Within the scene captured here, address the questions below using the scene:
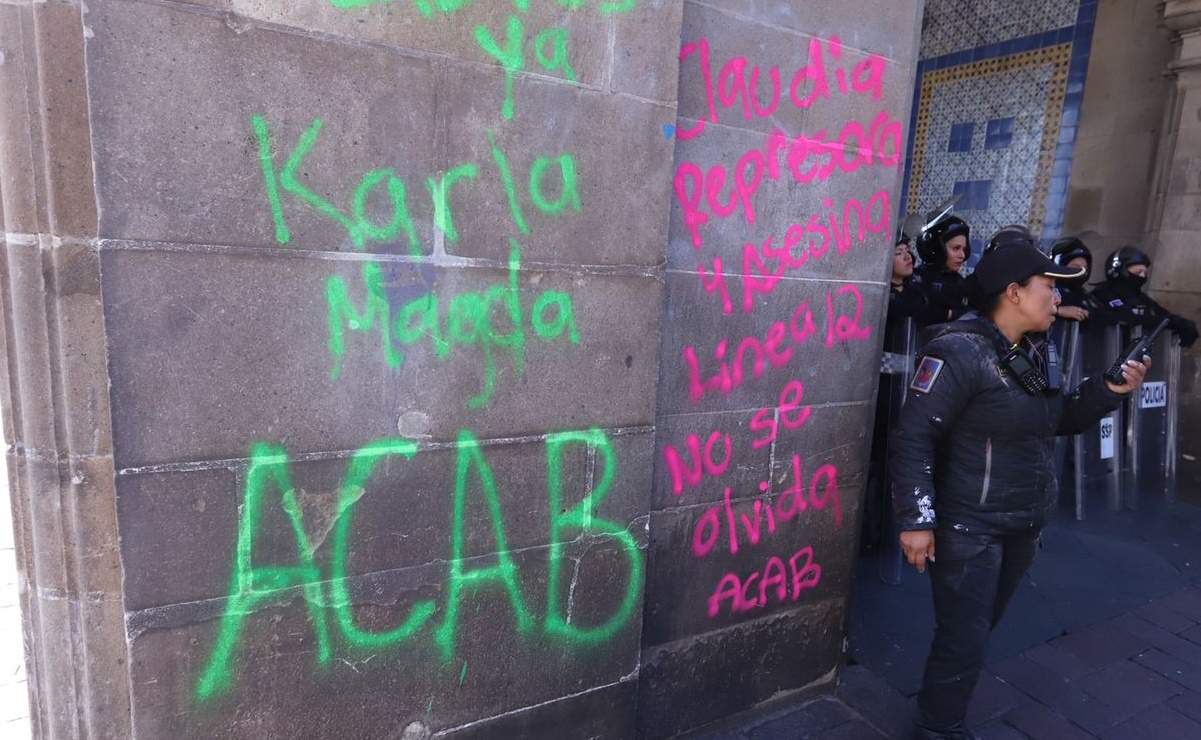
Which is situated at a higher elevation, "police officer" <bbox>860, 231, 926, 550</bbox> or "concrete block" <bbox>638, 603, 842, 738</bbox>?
"police officer" <bbox>860, 231, 926, 550</bbox>

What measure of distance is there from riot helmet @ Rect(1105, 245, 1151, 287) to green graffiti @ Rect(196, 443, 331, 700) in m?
6.84

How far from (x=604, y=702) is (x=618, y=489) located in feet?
2.64

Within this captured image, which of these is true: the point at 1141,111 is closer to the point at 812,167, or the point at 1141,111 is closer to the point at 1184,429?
the point at 1184,429

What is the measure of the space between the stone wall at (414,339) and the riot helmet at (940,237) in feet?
8.00

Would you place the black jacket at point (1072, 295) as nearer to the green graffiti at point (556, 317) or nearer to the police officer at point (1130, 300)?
the police officer at point (1130, 300)

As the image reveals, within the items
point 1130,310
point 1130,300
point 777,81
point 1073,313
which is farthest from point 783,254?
point 1130,300

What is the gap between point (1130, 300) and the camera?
5.99 meters

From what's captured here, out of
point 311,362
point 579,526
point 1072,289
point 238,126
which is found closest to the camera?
point 238,126

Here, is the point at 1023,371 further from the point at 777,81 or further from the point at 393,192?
the point at 393,192

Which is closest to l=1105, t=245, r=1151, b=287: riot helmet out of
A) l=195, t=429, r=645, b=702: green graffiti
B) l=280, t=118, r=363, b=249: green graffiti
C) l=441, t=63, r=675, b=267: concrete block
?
l=441, t=63, r=675, b=267: concrete block

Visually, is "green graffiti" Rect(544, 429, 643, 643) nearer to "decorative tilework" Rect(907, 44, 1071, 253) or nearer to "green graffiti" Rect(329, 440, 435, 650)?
"green graffiti" Rect(329, 440, 435, 650)

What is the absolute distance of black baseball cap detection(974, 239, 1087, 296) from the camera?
2.60 metres

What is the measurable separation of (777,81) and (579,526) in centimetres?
177

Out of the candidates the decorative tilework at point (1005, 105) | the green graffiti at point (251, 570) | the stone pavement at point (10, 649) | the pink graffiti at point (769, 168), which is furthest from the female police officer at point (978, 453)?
the decorative tilework at point (1005, 105)
